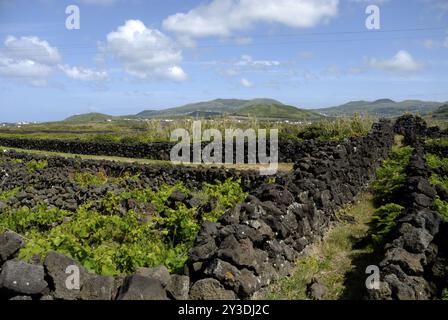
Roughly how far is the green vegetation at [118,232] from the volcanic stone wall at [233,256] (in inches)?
35.8

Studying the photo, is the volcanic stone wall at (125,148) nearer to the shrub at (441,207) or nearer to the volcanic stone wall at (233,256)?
the volcanic stone wall at (233,256)

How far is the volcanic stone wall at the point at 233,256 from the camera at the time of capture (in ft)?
19.3

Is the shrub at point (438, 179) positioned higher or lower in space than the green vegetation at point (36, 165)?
higher

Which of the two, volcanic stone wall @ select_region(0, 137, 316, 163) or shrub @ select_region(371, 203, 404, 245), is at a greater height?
volcanic stone wall @ select_region(0, 137, 316, 163)

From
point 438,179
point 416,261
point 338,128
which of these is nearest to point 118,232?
point 416,261

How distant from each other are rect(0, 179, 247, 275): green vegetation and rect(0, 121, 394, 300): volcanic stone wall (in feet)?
2.98

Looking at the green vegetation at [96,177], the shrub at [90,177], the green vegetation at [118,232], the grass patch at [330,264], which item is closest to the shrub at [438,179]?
the grass patch at [330,264]

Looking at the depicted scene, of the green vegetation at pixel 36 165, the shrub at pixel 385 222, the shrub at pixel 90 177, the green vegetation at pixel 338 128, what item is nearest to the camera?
the shrub at pixel 385 222

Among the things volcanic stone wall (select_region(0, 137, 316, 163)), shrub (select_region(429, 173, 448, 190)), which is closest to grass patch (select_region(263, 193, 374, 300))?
shrub (select_region(429, 173, 448, 190))

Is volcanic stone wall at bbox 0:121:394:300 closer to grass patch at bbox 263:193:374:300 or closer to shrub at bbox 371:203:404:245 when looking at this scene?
Answer: grass patch at bbox 263:193:374:300

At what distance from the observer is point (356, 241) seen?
10789mm

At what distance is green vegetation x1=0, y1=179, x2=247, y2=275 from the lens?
310 inches

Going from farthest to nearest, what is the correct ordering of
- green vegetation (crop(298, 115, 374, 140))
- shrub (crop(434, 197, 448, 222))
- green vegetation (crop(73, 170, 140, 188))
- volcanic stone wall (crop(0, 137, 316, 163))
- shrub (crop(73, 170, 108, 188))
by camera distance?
green vegetation (crop(298, 115, 374, 140)) → volcanic stone wall (crop(0, 137, 316, 163)) → shrub (crop(73, 170, 108, 188)) → green vegetation (crop(73, 170, 140, 188)) → shrub (crop(434, 197, 448, 222))
